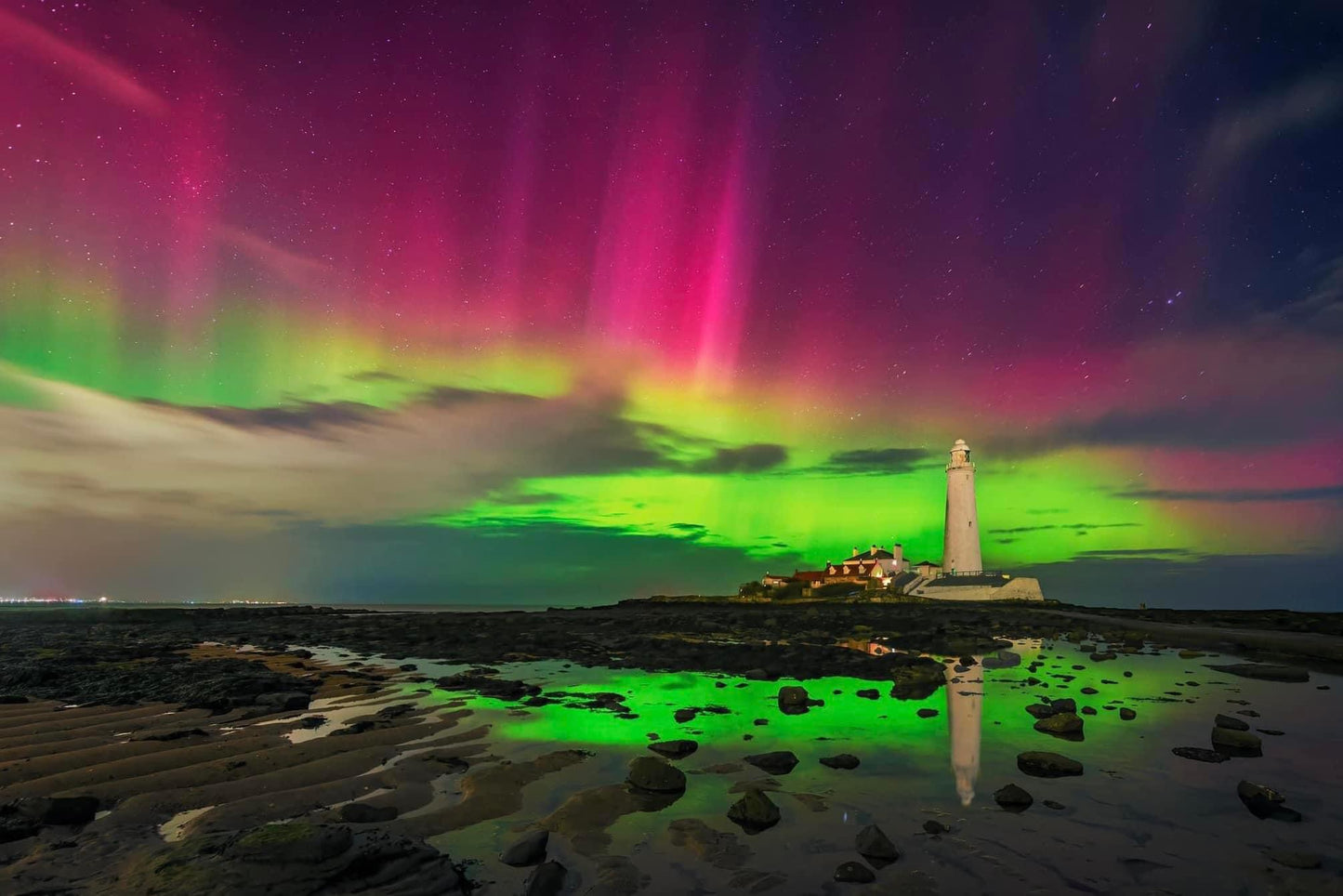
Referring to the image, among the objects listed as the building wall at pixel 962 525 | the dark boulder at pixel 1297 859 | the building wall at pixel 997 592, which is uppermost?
the building wall at pixel 962 525

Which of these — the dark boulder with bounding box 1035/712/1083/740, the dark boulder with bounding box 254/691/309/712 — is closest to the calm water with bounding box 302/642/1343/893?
the dark boulder with bounding box 1035/712/1083/740

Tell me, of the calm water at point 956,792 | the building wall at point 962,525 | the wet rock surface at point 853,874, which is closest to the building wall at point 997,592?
the building wall at point 962,525

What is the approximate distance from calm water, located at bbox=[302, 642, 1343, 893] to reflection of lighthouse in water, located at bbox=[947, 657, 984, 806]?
0.21 feet

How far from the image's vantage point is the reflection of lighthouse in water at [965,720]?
8.95 m

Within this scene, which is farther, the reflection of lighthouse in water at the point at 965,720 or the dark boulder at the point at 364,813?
the reflection of lighthouse in water at the point at 965,720

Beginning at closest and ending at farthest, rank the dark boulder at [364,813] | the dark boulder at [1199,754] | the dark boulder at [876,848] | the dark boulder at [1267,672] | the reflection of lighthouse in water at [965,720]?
the dark boulder at [876,848]
the dark boulder at [364,813]
the reflection of lighthouse in water at [965,720]
the dark boulder at [1199,754]
the dark boulder at [1267,672]

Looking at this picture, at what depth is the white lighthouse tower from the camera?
84125mm

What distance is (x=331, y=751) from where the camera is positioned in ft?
31.5

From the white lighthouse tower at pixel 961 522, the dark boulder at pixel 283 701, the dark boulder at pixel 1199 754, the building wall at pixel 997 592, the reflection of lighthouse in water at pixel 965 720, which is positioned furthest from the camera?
the white lighthouse tower at pixel 961 522

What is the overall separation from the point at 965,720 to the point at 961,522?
79407mm

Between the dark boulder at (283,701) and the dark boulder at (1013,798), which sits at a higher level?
the dark boulder at (1013,798)

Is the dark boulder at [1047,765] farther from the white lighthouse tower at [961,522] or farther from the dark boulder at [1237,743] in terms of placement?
the white lighthouse tower at [961,522]

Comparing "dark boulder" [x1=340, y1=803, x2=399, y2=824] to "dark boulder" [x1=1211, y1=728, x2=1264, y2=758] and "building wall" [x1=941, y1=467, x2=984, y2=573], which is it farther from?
"building wall" [x1=941, y1=467, x2=984, y2=573]

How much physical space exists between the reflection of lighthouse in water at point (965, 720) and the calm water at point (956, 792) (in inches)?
2.6
